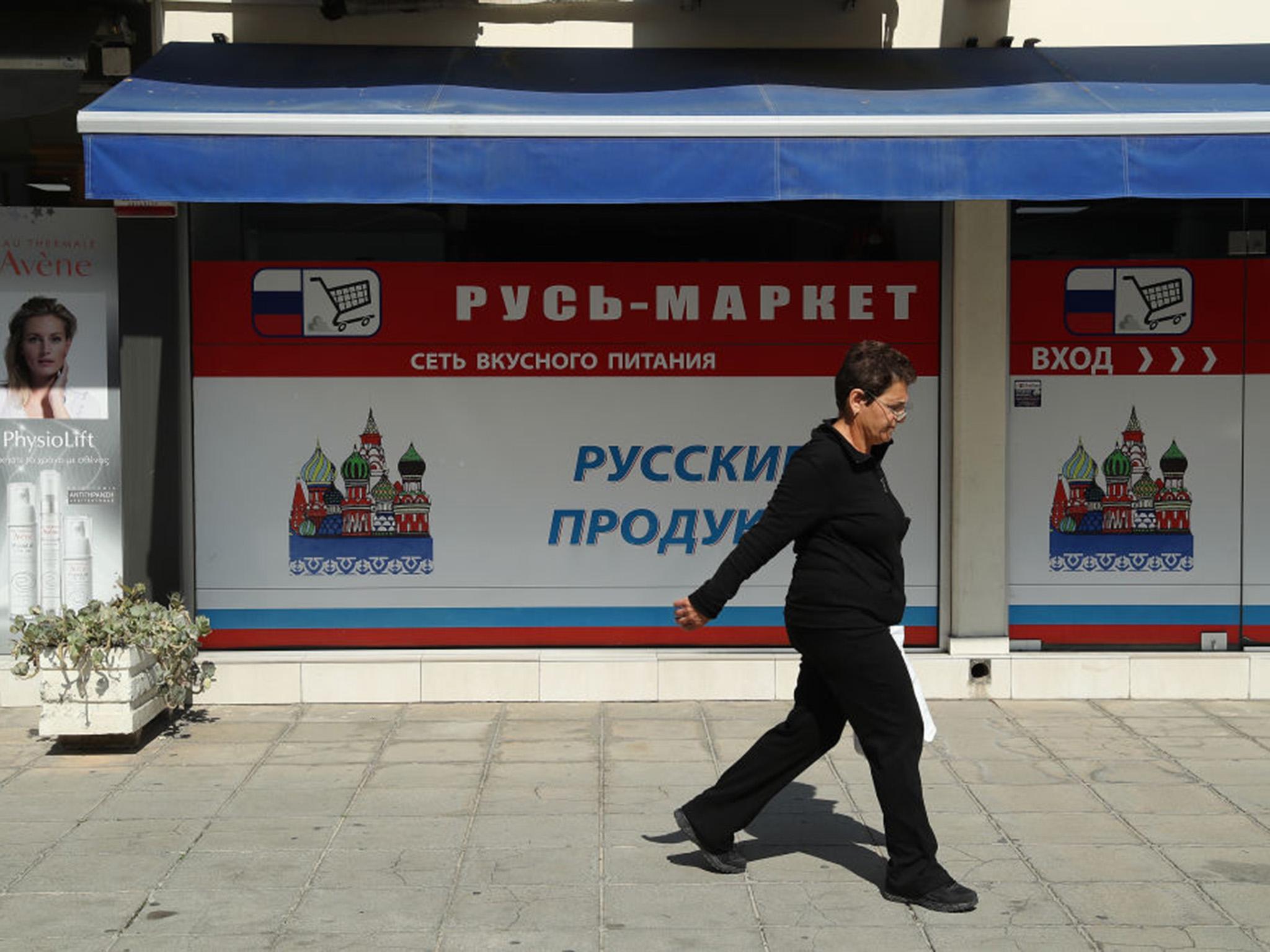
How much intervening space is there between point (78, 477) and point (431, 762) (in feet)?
8.56

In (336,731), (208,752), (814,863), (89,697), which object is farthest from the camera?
(336,731)

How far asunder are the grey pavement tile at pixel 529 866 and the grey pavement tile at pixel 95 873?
106cm

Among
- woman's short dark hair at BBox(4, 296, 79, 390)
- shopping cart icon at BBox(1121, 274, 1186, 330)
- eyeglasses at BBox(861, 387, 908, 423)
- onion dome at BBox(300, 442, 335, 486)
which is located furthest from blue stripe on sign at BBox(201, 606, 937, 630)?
eyeglasses at BBox(861, 387, 908, 423)

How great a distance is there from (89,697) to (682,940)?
3.39 metres

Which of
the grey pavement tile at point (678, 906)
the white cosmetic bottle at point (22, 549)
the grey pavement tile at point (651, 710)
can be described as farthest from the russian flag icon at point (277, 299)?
the grey pavement tile at point (678, 906)

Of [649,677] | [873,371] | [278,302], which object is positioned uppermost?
[278,302]

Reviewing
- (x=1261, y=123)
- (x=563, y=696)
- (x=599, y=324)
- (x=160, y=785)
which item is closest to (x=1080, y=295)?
(x=1261, y=123)

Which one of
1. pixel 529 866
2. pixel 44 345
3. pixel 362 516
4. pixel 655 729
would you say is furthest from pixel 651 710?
pixel 44 345

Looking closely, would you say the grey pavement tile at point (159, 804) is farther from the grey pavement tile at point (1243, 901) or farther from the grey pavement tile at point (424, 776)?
the grey pavement tile at point (1243, 901)

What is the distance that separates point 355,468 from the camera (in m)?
7.85

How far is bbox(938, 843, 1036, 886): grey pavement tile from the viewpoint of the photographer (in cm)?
515

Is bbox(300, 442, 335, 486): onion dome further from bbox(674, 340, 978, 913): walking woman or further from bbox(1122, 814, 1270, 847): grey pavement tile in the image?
bbox(1122, 814, 1270, 847): grey pavement tile

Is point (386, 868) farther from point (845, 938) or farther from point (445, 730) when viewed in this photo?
point (445, 730)

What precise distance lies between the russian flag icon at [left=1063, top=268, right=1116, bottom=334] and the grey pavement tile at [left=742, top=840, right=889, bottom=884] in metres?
3.52
